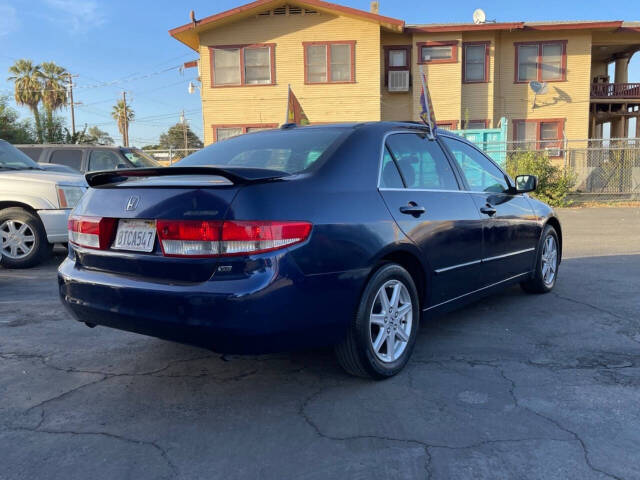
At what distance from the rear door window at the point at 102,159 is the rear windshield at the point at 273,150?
25.5ft

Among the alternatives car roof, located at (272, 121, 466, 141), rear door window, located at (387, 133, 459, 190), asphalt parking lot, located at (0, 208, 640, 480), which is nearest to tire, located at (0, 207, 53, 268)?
asphalt parking lot, located at (0, 208, 640, 480)

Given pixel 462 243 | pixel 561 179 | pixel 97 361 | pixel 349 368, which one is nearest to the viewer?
pixel 349 368

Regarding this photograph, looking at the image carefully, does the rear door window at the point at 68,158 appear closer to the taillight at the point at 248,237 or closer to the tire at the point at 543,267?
the tire at the point at 543,267

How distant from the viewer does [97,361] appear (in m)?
3.72

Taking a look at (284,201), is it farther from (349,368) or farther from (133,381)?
(133,381)

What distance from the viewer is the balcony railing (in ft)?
75.7

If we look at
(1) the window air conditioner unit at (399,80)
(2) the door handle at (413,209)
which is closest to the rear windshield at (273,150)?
(2) the door handle at (413,209)

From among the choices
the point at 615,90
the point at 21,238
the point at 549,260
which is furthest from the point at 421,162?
the point at 615,90

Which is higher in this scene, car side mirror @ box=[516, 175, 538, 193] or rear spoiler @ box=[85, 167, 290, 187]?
rear spoiler @ box=[85, 167, 290, 187]

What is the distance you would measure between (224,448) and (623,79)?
2749cm

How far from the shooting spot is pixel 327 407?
296 centimetres

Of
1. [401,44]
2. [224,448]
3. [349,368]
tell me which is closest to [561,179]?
[401,44]

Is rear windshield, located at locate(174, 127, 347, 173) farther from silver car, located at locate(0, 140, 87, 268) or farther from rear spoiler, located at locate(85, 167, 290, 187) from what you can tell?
silver car, located at locate(0, 140, 87, 268)

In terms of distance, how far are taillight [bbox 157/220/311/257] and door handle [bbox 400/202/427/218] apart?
0.91 m
